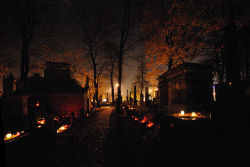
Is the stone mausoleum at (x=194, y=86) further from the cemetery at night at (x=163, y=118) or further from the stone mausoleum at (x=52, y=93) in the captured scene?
the stone mausoleum at (x=52, y=93)

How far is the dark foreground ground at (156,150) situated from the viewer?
14.0ft

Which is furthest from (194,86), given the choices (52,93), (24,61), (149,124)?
(24,61)

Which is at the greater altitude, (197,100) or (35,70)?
(35,70)

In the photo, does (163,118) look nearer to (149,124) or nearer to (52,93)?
(149,124)

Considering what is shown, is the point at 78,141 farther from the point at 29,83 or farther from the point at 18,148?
the point at 29,83

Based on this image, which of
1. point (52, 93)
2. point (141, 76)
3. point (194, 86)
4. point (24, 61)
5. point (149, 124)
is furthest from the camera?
point (141, 76)

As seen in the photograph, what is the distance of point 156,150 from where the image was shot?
5.20 m

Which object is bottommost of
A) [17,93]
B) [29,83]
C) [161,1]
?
[17,93]

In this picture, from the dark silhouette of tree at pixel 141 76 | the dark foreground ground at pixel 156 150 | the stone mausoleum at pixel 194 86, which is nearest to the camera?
the dark foreground ground at pixel 156 150

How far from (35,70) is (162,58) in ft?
48.9

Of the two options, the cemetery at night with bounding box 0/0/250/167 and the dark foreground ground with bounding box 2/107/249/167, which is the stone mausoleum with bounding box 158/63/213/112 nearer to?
the cemetery at night with bounding box 0/0/250/167

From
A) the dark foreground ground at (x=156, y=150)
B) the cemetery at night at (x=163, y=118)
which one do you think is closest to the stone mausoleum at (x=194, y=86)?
the cemetery at night at (x=163, y=118)

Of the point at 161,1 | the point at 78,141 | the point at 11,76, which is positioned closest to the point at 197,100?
the point at 78,141

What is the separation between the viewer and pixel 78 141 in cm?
664
